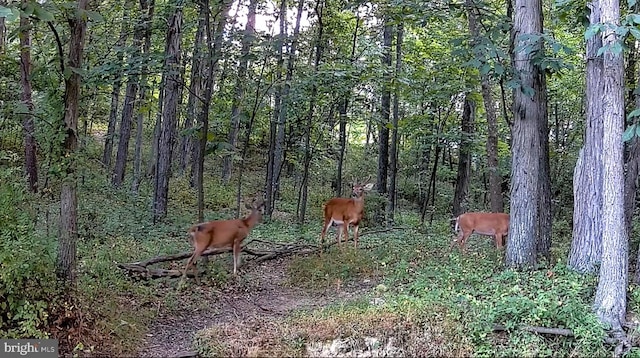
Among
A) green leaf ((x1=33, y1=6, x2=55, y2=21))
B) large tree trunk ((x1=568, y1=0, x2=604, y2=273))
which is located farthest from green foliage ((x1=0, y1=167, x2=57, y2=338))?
large tree trunk ((x1=568, y1=0, x2=604, y2=273))

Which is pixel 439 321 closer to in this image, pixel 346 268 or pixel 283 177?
pixel 346 268

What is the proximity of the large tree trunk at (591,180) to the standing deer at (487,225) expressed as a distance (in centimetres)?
228

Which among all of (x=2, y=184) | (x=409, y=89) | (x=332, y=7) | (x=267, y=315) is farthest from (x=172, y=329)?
(x=332, y=7)

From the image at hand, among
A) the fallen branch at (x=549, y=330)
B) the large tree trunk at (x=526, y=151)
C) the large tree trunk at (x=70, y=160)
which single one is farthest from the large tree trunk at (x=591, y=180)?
the large tree trunk at (x=70, y=160)

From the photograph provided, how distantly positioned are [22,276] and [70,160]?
126cm

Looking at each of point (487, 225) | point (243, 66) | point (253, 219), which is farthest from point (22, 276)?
point (243, 66)

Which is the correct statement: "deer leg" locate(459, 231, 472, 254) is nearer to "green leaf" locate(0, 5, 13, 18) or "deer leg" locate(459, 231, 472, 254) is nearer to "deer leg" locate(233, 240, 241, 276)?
"deer leg" locate(233, 240, 241, 276)

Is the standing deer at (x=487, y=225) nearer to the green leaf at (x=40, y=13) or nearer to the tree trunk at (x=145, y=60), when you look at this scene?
the tree trunk at (x=145, y=60)

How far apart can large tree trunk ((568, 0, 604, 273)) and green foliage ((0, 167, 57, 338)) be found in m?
6.09

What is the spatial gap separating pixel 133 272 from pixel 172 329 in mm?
1737

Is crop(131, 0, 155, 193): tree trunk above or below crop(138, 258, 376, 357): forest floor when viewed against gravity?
above

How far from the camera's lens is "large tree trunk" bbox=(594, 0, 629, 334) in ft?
18.1

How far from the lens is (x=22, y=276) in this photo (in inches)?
190

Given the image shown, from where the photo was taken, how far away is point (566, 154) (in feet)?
52.3
